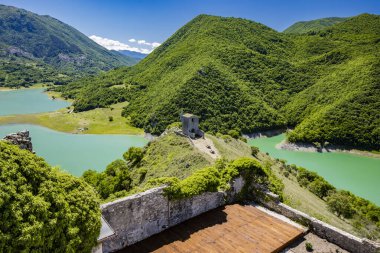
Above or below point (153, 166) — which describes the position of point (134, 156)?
below

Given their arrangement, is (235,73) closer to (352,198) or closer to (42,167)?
(352,198)

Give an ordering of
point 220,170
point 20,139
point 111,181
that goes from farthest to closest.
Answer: point 111,181 → point 220,170 → point 20,139

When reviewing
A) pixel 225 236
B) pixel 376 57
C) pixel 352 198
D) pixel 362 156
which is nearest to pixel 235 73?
pixel 376 57

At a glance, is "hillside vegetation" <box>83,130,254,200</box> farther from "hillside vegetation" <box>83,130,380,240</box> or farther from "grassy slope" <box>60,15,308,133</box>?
"grassy slope" <box>60,15,308,133</box>

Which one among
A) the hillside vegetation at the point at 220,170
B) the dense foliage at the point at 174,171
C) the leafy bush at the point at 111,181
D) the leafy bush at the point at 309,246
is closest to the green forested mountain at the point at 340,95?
the hillside vegetation at the point at 220,170

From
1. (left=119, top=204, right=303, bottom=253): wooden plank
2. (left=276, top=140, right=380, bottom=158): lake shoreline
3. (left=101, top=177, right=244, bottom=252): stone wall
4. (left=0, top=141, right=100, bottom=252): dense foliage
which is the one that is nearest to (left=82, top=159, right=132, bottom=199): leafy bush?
(left=101, top=177, right=244, bottom=252): stone wall

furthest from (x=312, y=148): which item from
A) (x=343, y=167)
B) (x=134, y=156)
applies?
(x=134, y=156)

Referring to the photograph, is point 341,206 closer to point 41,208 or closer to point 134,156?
point 134,156

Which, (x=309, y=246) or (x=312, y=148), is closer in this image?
(x=309, y=246)
